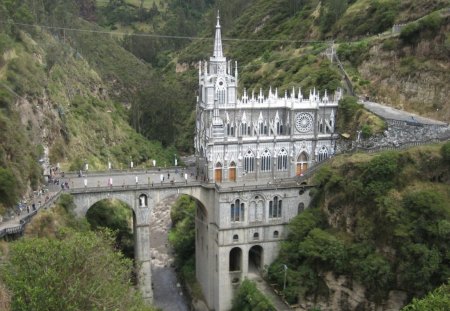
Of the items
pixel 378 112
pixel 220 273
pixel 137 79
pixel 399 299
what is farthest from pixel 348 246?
pixel 137 79

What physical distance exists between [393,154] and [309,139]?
11.8 m

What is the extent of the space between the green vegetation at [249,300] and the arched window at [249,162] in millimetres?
12741

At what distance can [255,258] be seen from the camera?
60281 mm

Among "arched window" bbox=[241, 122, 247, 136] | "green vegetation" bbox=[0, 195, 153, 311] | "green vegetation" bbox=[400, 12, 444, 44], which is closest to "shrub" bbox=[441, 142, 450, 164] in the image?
"arched window" bbox=[241, 122, 247, 136]

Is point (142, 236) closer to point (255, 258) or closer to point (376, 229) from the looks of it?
point (255, 258)

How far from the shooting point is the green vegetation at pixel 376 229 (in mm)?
46281

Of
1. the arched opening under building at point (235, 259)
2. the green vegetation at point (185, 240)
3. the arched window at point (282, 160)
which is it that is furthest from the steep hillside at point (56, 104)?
the arched window at point (282, 160)

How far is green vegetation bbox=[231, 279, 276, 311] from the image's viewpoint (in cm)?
5043

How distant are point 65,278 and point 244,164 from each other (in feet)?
110

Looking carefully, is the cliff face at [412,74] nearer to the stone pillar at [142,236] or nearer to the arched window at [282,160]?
the arched window at [282,160]

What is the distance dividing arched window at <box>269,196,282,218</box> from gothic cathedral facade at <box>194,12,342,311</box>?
11 cm

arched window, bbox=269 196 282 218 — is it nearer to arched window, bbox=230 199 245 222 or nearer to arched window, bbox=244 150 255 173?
arched window, bbox=230 199 245 222

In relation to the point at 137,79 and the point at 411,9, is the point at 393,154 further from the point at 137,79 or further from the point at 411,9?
the point at 137,79

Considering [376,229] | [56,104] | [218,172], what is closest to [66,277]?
[218,172]
